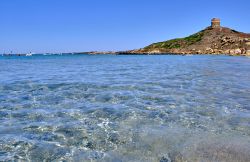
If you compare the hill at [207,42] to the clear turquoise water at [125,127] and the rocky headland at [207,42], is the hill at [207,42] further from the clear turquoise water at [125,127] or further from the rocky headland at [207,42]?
the clear turquoise water at [125,127]

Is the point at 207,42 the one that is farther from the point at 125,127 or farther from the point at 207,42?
the point at 125,127

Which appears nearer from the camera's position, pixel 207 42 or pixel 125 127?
pixel 125 127

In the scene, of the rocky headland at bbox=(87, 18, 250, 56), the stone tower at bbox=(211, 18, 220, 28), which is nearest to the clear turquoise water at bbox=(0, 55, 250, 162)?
the rocky headland at bbox=(87, 18, 250, 56)

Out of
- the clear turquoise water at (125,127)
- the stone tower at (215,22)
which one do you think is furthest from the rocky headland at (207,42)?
the clear turquoise water at (125,127)

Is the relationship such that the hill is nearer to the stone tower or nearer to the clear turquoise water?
the stone tower

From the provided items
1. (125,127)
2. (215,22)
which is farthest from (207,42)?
(125,127)

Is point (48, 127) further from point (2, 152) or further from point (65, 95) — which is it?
point (65, 95)

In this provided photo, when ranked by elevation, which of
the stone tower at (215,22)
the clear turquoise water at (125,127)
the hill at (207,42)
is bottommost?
the clear turquoise water at (125,127)

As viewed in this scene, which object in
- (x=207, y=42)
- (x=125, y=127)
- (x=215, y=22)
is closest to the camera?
(x=125, y=127)

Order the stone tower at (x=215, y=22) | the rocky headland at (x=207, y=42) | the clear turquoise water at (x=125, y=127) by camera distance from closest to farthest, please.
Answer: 1. the clear turquoise water at (x=125, y=127)
2. the rocky headland at (x=207, y=42)
3. the stone tower at (x=215, y=22)

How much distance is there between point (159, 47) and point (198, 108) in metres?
179

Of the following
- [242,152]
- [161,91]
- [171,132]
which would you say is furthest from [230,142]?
[161,91]

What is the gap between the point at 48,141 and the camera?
8.62m

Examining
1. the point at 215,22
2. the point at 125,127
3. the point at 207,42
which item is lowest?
the point at 125,127
